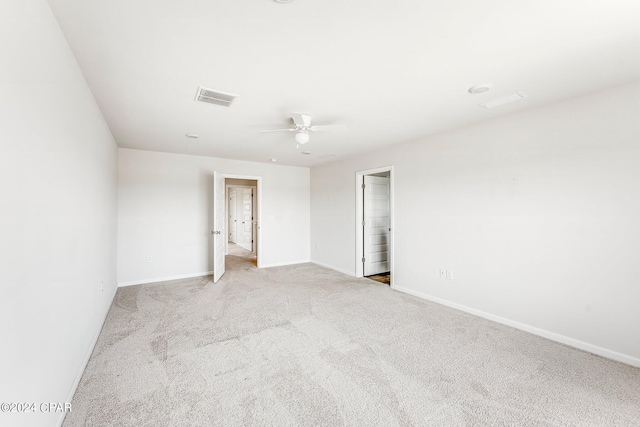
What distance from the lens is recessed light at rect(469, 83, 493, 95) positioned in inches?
94.6

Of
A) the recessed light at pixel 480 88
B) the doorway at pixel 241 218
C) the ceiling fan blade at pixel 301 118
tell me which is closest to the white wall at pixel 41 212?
the ceiling fan blade at pixel 301 118

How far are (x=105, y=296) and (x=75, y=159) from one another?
209cm

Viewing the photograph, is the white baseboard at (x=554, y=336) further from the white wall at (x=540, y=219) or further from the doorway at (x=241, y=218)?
the doorway at (x=241, y=218)

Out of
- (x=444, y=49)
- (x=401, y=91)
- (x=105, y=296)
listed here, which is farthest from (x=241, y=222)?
(x=444, y=49)

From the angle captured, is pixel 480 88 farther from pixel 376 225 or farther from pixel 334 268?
pixel 334 268

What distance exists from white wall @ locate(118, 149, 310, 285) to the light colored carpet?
56.1 inches

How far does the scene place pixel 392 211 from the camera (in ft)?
14.9

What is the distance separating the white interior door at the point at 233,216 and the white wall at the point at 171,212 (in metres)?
4.30

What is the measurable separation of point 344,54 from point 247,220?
765 cm

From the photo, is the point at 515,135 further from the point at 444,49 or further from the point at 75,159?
the point at 75,159

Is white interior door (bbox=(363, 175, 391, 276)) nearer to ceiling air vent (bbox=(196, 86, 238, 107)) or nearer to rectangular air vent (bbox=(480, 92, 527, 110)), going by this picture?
rectangular air vent (bbox=(480, 92, 527, 110))

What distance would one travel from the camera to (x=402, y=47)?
1865 mm

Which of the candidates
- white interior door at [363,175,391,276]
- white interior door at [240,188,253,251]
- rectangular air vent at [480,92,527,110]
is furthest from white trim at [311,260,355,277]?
rectangular air vent at [480,92,527,110]

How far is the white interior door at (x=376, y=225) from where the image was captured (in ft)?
17.7
